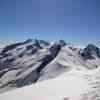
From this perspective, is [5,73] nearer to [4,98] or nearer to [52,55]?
[52,55]

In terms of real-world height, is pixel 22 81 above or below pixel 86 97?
Answer: below

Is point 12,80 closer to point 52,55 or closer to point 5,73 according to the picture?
point 5,73

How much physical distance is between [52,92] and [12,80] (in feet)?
467

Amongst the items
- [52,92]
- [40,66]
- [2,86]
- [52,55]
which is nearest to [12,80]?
[2,86]

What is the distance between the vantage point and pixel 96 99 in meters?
9.75

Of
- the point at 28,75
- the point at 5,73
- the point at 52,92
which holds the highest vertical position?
the point at 52,92

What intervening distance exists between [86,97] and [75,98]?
80 cm

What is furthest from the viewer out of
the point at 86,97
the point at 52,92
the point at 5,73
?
Result: the point at 5,73

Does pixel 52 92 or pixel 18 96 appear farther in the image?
pixel 52 92

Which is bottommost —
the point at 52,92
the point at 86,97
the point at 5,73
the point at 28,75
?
the point at 5,73

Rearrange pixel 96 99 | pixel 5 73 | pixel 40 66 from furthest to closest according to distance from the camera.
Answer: pixel 5 73 → pixel 40 66 → pixel 96 99

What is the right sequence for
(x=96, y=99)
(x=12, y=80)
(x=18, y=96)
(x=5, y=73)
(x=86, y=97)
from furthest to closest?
(x=5, y=73) → (x=12, y=80) → (x=18, y=96) → (x=86, y=97) → (x=96, y=99)

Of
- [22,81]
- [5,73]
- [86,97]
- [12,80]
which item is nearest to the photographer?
[86,97]

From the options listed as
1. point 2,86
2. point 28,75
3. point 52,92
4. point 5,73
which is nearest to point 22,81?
point 28,75
